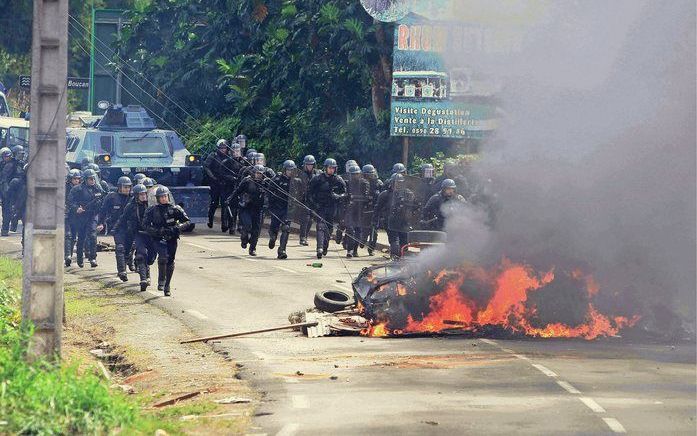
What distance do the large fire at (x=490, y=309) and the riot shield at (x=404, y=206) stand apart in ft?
29.1

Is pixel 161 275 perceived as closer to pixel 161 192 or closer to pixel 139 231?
pixel 139 231

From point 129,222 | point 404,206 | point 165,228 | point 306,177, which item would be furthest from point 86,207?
point 404,206

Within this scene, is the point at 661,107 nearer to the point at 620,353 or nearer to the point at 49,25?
the point at 620,353

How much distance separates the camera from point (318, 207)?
93.4ft

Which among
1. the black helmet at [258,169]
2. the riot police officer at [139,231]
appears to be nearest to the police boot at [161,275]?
the riot police officer at [139,231]

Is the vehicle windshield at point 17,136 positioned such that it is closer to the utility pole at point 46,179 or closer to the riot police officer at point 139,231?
the riot police officer at point 139,231

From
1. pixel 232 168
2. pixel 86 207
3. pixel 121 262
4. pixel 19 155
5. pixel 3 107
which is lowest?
pixel 121 262

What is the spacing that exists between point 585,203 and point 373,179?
33.2 ft

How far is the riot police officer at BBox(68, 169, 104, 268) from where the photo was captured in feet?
83.1

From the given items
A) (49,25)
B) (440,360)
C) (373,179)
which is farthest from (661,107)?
(373,179)

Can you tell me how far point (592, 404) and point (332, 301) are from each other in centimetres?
658

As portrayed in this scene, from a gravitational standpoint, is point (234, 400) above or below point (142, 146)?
below

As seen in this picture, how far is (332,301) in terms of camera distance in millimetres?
19391

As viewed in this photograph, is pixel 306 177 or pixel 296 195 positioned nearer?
pixel 296 195
